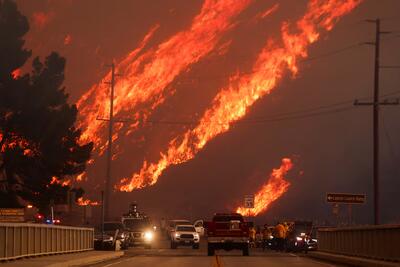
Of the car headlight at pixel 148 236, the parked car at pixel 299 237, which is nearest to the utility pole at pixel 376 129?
the parked car at pixel 299 237

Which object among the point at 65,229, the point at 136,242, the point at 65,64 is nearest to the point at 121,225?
the point at 136,242

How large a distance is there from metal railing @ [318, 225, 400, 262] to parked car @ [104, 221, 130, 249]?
17879 mm

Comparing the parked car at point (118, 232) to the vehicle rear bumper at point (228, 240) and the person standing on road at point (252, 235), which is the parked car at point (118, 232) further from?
the person standing on road at point (252, 235)

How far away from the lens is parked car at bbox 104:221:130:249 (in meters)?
61.7

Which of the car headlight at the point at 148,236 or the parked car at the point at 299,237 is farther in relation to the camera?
the car headlight at the point at 148,236

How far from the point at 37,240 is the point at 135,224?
97.9ft

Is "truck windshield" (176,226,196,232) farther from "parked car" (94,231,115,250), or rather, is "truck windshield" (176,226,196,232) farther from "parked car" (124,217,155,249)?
"parked car" (94,231,115,250)

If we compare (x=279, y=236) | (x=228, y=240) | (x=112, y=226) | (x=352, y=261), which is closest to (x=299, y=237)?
(x=279, y=236)

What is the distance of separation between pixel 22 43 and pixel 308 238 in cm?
4118

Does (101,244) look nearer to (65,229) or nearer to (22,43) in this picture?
(65,229)

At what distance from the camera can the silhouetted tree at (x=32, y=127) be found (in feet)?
268

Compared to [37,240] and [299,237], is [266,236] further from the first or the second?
[37,240]

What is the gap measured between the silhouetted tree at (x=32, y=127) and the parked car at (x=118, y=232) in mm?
18850

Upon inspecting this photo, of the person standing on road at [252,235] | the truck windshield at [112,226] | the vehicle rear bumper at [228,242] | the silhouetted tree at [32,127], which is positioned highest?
the silhouetted tree at [32,127]
